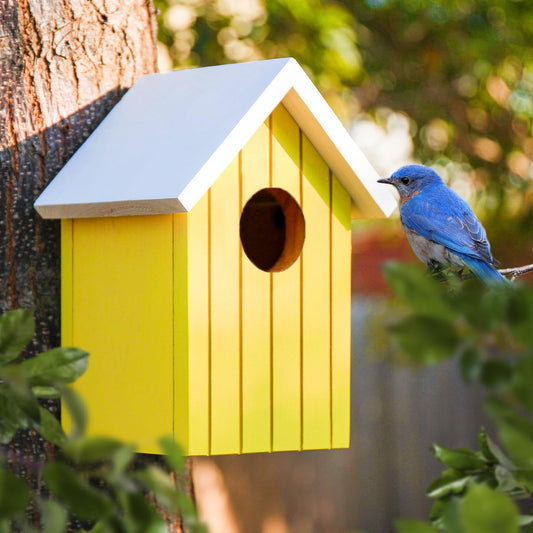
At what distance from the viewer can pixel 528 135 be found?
6.11 metres

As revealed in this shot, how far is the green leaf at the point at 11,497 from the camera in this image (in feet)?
2.01

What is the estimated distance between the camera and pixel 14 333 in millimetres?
861

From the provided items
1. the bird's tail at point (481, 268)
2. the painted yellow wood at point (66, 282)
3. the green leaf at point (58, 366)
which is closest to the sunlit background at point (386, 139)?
the bird's tail at point (481, 268)

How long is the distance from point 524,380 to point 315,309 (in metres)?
1.95

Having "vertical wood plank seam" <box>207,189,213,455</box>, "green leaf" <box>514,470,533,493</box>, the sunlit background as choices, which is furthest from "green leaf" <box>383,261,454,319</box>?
the sunlit background

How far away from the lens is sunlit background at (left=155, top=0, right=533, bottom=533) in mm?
5000

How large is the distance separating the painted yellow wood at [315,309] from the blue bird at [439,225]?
1.45ft

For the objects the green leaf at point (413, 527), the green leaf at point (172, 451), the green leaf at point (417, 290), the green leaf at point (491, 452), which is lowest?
the green leaf at point (413, 527)

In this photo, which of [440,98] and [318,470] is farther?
[318,470]

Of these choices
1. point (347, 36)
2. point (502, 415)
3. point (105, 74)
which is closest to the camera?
point (502, 415)

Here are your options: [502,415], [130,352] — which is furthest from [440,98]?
[502,415]

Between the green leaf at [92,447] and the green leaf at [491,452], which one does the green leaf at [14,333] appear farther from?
the green leaf at [491,452]

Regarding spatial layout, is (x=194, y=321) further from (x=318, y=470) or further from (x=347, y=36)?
(x=318, y=470)

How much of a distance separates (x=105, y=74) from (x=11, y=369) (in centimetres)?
215
